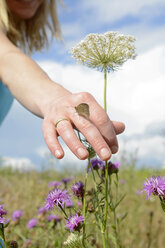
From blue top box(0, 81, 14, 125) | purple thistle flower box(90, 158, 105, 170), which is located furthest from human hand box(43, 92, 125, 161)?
blue top box(0, 81, 14, 125)

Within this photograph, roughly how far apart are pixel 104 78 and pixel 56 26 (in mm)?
3045

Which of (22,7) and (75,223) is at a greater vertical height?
(22,7)

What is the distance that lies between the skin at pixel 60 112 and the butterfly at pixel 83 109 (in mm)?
27

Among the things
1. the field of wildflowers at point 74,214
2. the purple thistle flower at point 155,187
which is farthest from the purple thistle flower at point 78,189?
the purple thistle flower at point 155,187

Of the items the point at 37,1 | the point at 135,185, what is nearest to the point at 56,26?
the point at 37,1

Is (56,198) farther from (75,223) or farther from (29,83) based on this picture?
(29,83)

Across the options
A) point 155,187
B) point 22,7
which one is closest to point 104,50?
point 155,187

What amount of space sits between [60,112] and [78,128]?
100 mm

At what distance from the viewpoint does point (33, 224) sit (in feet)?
6.93

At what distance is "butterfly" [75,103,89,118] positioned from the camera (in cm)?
99

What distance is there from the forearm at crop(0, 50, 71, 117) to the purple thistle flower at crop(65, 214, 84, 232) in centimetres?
39

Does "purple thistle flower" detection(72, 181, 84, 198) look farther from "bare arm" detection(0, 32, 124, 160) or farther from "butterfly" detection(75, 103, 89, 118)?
"butterfly" detection(75, 103, 89, 118)

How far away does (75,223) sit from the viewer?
1.07m

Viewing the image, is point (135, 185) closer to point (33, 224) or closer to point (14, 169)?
point (33, 224)
